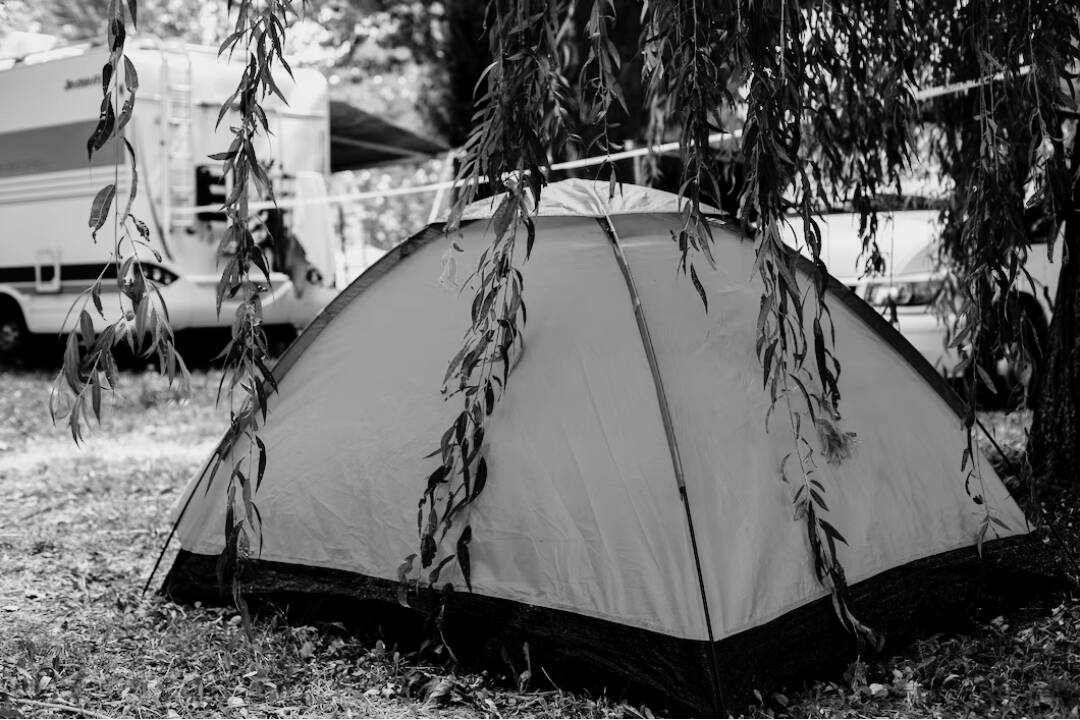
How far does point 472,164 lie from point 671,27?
0.63 meters

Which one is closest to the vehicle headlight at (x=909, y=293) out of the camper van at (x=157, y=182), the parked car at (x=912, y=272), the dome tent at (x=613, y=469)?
the parked car at (x=912, y=272)

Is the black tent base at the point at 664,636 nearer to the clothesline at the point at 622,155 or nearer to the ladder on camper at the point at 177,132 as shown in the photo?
the clothesline at the point at 622,155

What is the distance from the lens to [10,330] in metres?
12.9

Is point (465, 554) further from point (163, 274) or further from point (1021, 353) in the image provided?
point (163, 274)

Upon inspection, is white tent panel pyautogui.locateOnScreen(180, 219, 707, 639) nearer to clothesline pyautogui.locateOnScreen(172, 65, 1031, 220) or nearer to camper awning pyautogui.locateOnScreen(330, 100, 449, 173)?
clothesline pyautogui.locateOnScreen(172, 65, 1031, 220)

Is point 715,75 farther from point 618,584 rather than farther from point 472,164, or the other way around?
point 618,584

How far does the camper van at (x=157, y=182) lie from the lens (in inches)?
381

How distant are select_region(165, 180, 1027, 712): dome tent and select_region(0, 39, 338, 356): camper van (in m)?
5.56

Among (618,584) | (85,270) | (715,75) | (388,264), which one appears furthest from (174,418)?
(715,75)

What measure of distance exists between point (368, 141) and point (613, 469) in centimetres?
1001

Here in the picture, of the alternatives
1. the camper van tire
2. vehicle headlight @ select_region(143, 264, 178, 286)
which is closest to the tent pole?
vehicle headlight @ select_region(143, 264, 178, 286)

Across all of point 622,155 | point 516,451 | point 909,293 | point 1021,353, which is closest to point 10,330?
point 909,293

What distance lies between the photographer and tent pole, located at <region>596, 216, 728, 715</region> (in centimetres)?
320

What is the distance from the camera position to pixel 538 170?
2.83 meters
